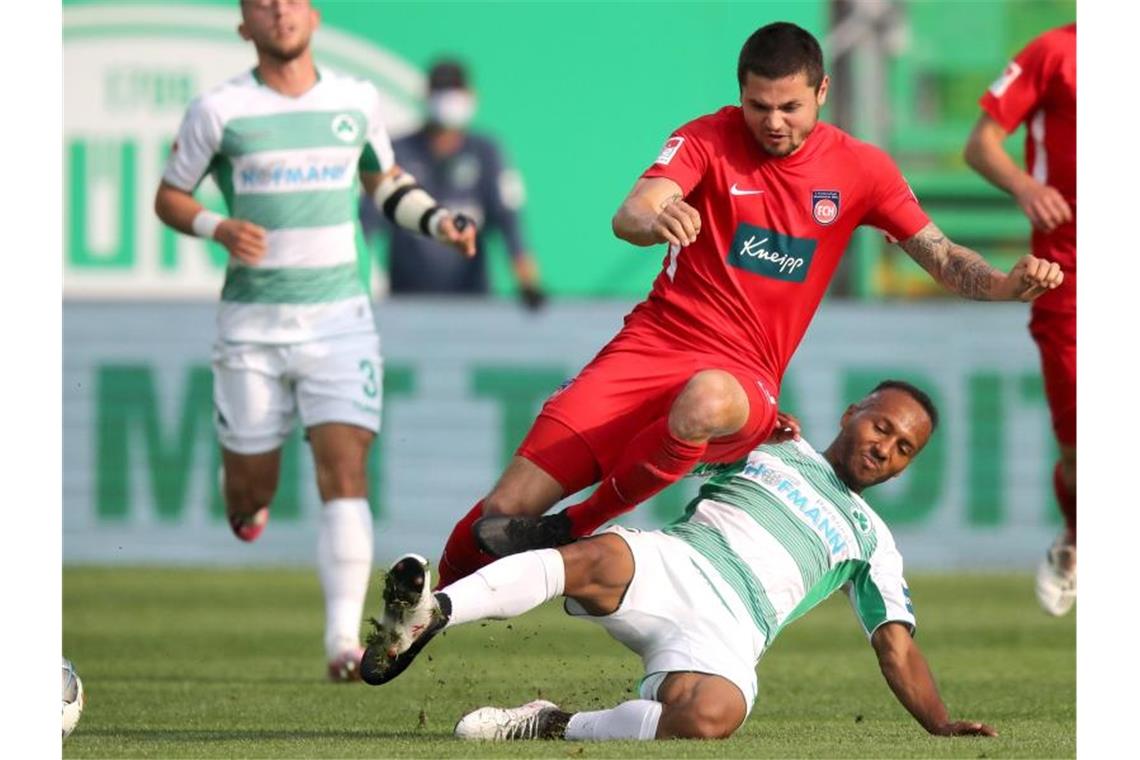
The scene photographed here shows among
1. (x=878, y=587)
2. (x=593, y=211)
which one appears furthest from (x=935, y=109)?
(x=878, y=587)

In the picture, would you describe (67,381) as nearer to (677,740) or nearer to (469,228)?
(469,228)

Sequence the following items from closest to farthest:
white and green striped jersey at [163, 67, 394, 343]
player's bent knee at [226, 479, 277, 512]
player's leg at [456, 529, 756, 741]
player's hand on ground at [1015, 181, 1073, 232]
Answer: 1. player's leg at [456, 529, 756, 741]
2. player's hand on ground at [1015, 181, 1073, 232]
3. white and green striped jersey at [163, 67, 394, 343]
4. player's bent knee at [226, 479, 277, 512]

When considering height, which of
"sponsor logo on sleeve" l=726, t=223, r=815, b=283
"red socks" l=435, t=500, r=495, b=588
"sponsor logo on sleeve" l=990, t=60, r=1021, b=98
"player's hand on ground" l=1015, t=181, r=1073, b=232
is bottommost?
"red socks" l=435, t=500, r=495, b=588

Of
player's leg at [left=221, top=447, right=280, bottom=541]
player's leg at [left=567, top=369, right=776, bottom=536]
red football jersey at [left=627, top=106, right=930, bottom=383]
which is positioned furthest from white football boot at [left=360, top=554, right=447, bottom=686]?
player's leg at [left=221, top=447, right=280, bottom=541]

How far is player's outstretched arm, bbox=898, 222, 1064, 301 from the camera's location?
6867mm

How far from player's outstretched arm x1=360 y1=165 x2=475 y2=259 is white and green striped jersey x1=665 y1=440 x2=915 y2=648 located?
7.42ft

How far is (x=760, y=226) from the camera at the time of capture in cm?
732

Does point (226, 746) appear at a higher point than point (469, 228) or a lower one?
lower

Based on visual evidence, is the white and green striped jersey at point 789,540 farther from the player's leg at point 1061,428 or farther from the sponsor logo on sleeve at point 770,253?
the player's leg at point 1061,428

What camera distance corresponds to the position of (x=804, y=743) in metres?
6.76

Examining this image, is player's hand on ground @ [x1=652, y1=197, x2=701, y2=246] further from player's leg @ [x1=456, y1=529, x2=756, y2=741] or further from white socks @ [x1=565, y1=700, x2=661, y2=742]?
white socks @ [x1=565, y1=700, x2=661, y2=742]
